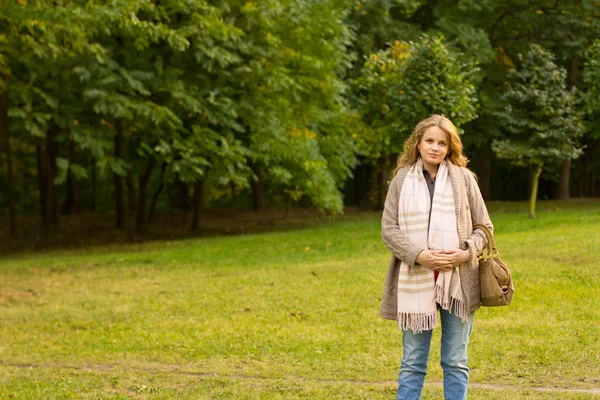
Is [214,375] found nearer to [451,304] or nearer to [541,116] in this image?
[451,304]

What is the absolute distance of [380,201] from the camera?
3145 centimetres

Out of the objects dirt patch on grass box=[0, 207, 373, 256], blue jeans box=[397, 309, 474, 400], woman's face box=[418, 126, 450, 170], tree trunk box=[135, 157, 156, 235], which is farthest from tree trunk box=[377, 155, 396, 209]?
blue jeans box=[397, 309, 474, 400]

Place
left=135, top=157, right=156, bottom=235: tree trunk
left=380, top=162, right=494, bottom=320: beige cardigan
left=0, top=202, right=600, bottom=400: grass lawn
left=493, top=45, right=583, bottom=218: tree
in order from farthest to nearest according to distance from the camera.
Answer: left=135, top=157, right=156, bottom=235: tree trunk
left=493, top=45, right=583, bottom=218: tree
left=0, top=202, right=600, bottom=400: grass lawn
left=380, top=162, right=494, bottom=320: beige cardigan

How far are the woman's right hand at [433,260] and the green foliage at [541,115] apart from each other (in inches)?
668

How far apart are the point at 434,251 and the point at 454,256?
0.13 m

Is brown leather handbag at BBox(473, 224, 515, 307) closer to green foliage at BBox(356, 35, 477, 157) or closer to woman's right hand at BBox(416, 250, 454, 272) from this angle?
woman's right hand at BBox(416, 250, 454, 272)

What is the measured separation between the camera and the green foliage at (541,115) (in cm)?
2103

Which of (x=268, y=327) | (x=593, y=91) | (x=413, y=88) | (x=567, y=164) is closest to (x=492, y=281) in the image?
(x=268, y=327)

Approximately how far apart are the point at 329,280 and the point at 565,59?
1728cm

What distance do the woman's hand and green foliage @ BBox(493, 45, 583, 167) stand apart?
1693cm

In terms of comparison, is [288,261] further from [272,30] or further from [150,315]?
[272,30]

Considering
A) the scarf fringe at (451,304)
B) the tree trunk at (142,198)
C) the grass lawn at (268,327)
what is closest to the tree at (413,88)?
the grass lawn at (268,327)

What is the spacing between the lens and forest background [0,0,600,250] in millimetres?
18703

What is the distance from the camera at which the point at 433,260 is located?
4.95 m
